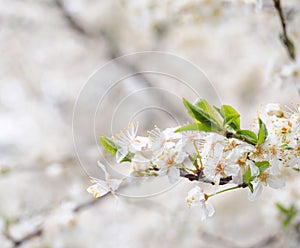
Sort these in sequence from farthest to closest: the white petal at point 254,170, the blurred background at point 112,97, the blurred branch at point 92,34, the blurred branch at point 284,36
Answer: the blurred branch at point 92,34 < the blurred background at point 112,97 < the blurred branch at point 284,36 < the white petal at point 254,170

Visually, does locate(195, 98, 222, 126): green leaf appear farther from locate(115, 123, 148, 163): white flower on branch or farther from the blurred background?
the blurred background

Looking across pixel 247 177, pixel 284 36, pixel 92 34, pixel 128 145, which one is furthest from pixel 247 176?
pixel 92 34

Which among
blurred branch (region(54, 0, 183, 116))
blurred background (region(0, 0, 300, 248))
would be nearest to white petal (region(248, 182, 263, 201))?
blurred background (region(0, 0, 300, 248))

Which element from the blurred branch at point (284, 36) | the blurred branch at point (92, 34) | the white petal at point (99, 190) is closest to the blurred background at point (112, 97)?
the blurred branch at point (92, 34)

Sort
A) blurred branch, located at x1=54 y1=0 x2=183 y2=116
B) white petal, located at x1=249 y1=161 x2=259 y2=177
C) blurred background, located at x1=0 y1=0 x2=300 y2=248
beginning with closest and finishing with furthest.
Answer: white petal, located at x1=249 y1=161 x2=259 y2=177
blurred background, located at x1=0 y1=0 x2=300 y2=248
blurred branch, located at x1=54 y1=0 x2=183 y2=116

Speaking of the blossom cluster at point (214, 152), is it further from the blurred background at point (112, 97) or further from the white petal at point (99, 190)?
the blurred background at point (112, 97)

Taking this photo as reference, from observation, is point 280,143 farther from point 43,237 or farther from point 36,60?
point 36,60
